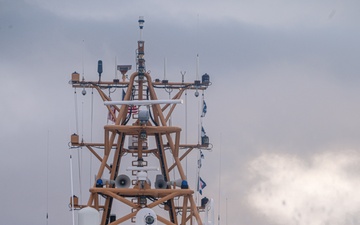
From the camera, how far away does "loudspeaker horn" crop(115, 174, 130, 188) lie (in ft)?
206

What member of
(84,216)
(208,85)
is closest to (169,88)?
(208,85)

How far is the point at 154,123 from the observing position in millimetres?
66500

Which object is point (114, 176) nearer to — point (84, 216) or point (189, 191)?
point (189, 191)

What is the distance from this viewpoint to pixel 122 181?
62938mm

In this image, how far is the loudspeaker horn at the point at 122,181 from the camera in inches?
2477

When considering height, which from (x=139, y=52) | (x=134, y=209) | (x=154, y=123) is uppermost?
(x=139, y=52)

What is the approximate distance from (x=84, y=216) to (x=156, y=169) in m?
6.30

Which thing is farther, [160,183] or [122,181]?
[160,183]

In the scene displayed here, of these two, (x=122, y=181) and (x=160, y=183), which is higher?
(x=122, y=181)

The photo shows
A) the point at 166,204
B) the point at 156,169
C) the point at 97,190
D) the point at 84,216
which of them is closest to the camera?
the point at 84,216

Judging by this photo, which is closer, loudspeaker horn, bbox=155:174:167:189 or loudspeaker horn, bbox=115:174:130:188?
loudspeaker horn, bbox=115:174:130:188

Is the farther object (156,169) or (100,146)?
(100,146)

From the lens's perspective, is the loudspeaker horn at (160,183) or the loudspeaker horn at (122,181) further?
the loudspeaker horn at (160,183)

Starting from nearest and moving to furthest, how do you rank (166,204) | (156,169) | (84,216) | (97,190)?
(84,216)
(156,169)
(97,190)
(166,204)
